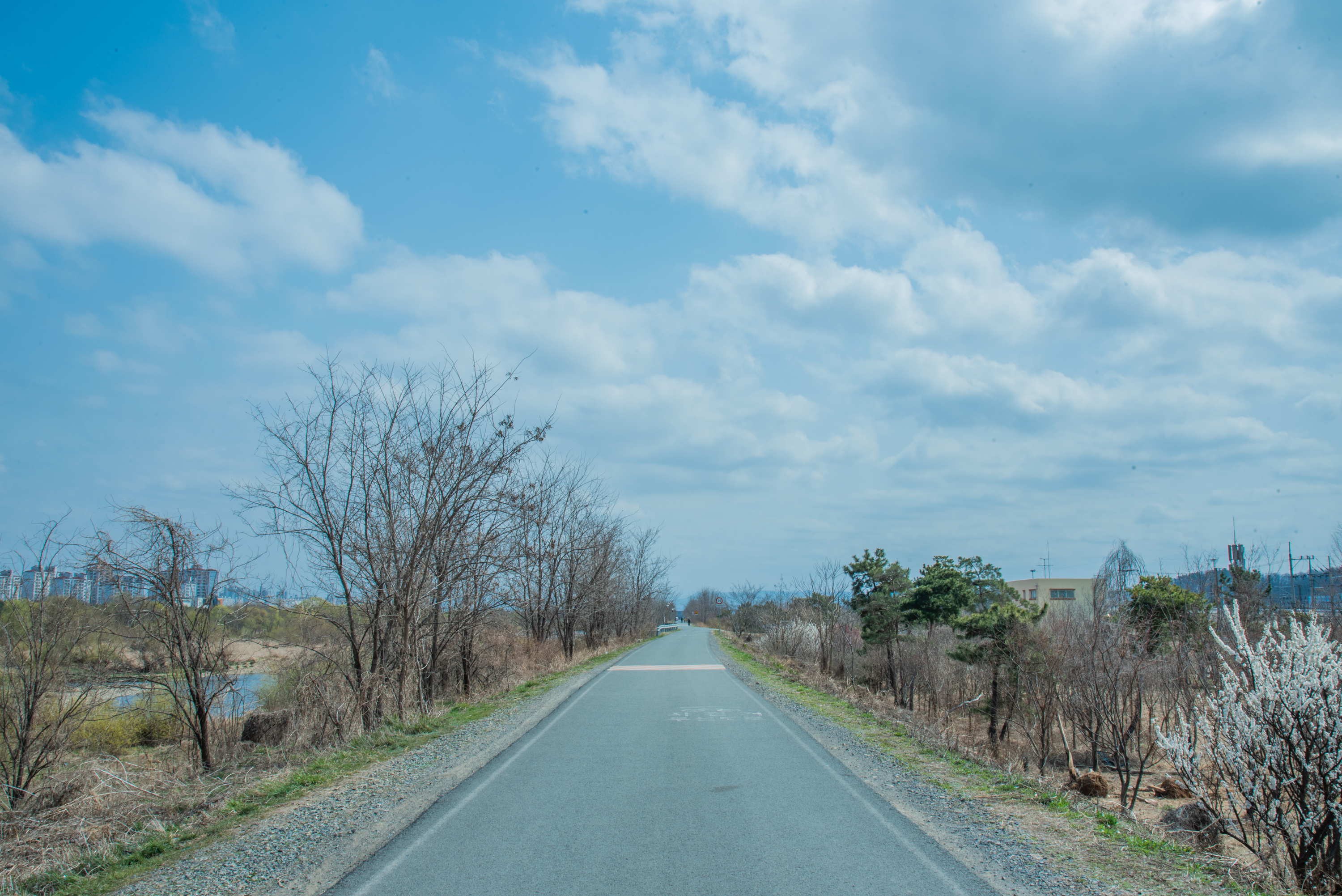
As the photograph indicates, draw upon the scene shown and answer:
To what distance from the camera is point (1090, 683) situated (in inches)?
734

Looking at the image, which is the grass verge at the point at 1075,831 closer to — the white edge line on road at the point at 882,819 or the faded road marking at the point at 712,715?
the white edge line on road at the point at 882,819

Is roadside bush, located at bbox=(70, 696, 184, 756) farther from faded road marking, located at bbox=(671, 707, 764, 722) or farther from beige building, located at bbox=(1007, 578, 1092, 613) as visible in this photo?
beige building, located at bbox=(1007, 578, 1092, 613)

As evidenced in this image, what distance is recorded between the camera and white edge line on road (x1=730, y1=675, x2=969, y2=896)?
16.9 ft

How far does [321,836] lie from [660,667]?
2077cm

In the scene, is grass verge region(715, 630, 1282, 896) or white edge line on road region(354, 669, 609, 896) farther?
grass verge region(715, 630, 1282, 896)

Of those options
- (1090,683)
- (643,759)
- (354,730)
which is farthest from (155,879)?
(1090,683)

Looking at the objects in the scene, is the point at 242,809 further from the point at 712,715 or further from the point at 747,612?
the point at 747,612

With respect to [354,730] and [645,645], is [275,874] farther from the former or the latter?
[645,645]

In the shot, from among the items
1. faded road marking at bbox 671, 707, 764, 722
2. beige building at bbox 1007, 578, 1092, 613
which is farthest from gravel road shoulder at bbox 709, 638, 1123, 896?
beige building at bbox 1007, 578, 1092, 613

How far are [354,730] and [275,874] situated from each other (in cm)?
801

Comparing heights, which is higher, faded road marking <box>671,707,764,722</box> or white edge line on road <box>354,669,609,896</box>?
white edge line on road <box>354,669,609,896</box>

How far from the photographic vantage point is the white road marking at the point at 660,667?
25.2m

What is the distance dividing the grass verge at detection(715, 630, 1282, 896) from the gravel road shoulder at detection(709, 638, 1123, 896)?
0.29ft

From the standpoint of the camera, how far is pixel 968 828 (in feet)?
21.7
